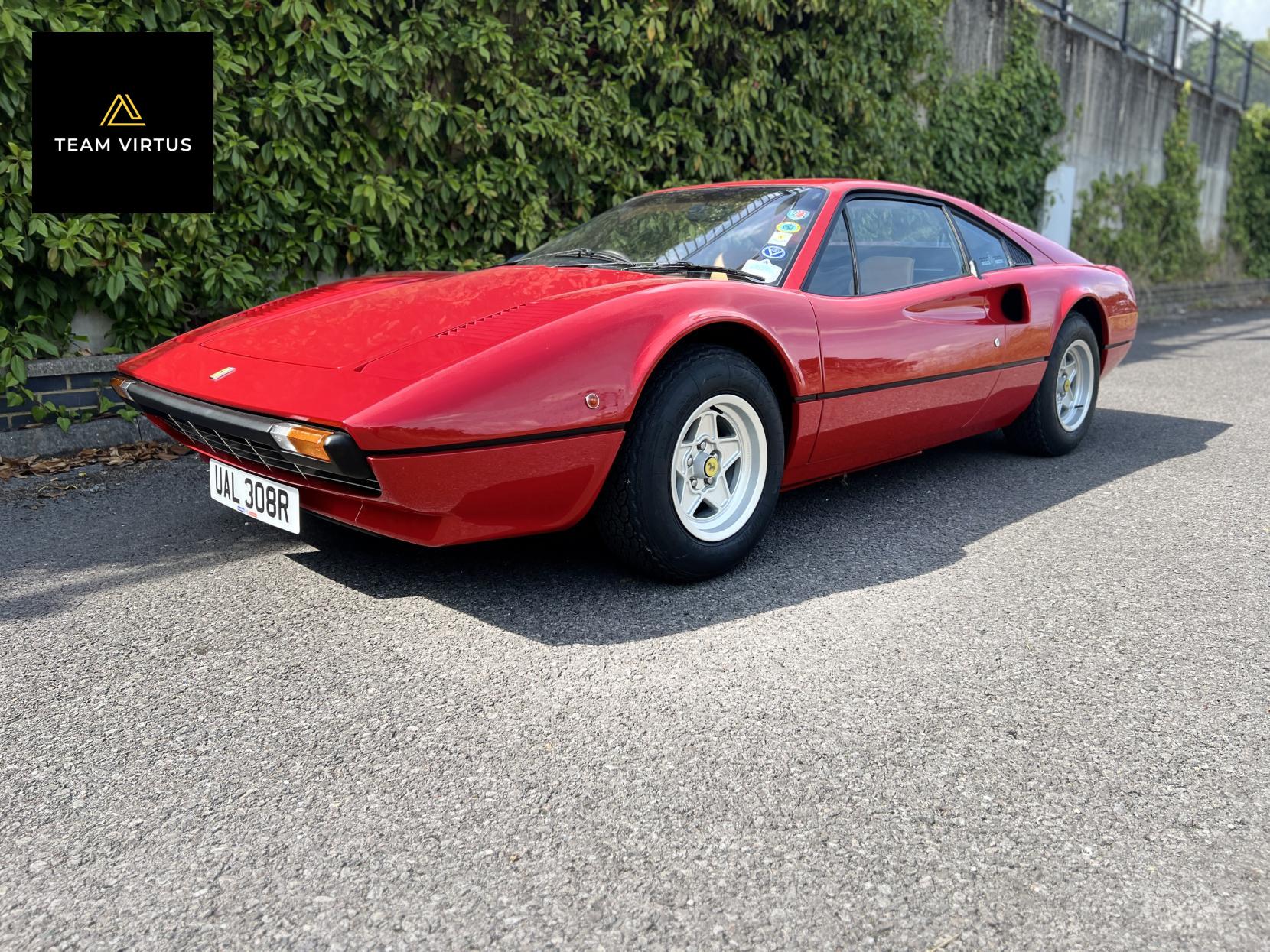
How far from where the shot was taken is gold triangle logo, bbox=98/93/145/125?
4.70 meters

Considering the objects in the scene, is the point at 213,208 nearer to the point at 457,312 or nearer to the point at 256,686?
the point at 457,312

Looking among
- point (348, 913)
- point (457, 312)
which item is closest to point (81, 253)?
point (457, 312)

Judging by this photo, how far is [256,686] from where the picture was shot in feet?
7.35

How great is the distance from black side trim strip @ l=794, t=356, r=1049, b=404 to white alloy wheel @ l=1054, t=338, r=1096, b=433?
16.8 inches

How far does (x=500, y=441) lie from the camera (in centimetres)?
240

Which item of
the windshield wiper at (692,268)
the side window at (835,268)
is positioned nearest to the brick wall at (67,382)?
the windshield wiper at (692,268)

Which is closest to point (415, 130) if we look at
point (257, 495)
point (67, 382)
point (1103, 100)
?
point (67, 382)

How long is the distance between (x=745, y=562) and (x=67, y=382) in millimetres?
3170

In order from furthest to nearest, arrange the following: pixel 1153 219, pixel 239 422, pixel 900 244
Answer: pixel 1153 219 → pixel 900 244 → pixel 239 422

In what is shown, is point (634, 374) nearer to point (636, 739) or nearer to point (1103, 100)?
point (636, 739)

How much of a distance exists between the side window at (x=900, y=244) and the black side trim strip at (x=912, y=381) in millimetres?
310

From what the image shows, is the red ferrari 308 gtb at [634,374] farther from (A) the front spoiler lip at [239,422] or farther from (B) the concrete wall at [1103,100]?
(B) the concrete wall at [1103,100]

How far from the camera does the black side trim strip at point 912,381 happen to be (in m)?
3.10

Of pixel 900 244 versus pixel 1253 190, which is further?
pixel 1253 190
